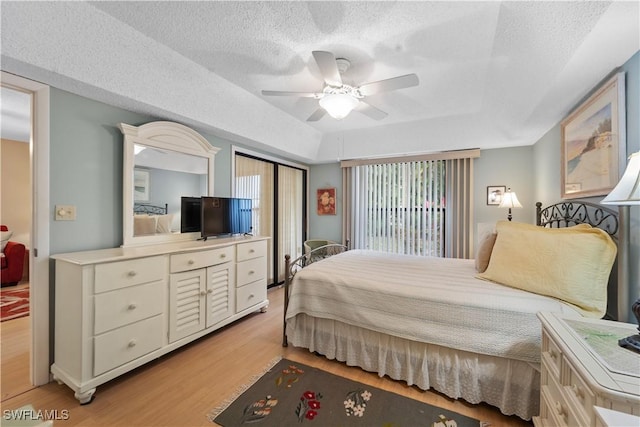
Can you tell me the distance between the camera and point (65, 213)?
196 cm

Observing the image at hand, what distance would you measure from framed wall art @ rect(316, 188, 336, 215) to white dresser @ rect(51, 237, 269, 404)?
102 inches

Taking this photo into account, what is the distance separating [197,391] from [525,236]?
2653mm

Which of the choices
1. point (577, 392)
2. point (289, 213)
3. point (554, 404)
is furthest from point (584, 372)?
point (289, 213)

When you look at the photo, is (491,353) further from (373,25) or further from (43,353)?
(43,353)

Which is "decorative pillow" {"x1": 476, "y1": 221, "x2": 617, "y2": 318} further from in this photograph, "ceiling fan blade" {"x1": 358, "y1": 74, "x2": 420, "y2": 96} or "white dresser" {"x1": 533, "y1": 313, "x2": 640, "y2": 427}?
"ceiling fan blade" {"x1": 358, "y1": 74, "x2": 420, "y2": 96}

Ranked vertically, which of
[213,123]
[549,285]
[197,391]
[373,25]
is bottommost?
[197,391]

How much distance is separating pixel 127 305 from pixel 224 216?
1399 mm

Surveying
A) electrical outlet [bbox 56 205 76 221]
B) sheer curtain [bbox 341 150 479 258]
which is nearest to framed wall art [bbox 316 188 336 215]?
sheer curtain [bbox 341 150 479 258]

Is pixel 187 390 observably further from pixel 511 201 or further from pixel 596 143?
pixel 511 201

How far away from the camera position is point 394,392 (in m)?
1.83

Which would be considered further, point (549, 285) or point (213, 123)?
point (213, 123)

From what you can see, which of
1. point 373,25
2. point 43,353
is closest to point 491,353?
point 373,25

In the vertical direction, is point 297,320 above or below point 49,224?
below

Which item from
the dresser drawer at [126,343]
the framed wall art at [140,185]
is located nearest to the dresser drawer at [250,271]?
the dresser drawer at [126,343]
